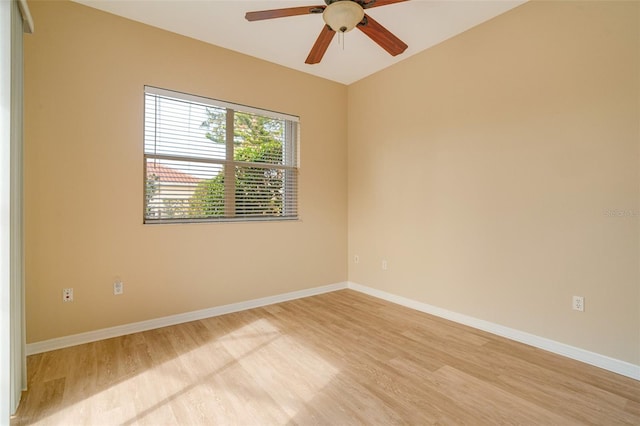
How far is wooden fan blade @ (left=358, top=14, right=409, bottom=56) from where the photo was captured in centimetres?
220

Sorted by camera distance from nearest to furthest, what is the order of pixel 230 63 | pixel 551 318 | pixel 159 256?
pixel 551 318
pixel 159 256
pixel 230 63

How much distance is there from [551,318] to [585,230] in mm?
742

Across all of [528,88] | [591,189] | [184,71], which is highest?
[184,71]

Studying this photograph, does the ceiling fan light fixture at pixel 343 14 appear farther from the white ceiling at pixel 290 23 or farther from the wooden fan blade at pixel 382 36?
the white ceiling at pixel 290 23

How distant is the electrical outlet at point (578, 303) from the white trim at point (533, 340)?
0.30 m

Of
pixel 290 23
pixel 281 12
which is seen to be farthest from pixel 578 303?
pixel 290 23

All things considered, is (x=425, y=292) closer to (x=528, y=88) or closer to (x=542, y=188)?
(x=542, y=188)

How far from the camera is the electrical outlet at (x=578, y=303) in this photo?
2.35 metres

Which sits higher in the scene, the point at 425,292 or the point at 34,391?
the point at 425,292

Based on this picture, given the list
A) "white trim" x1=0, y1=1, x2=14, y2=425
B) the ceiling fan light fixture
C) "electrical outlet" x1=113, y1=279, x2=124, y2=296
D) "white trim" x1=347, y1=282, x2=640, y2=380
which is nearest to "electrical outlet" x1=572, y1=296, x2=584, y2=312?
"white trim" x1=347, y1=282, x2=640, y2=380

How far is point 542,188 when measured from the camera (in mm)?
2537

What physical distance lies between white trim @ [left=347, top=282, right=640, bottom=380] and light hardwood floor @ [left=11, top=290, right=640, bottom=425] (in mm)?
72

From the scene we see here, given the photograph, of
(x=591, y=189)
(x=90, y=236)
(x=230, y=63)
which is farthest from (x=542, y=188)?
(x=90, y=236)

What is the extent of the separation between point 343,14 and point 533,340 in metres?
2.88
